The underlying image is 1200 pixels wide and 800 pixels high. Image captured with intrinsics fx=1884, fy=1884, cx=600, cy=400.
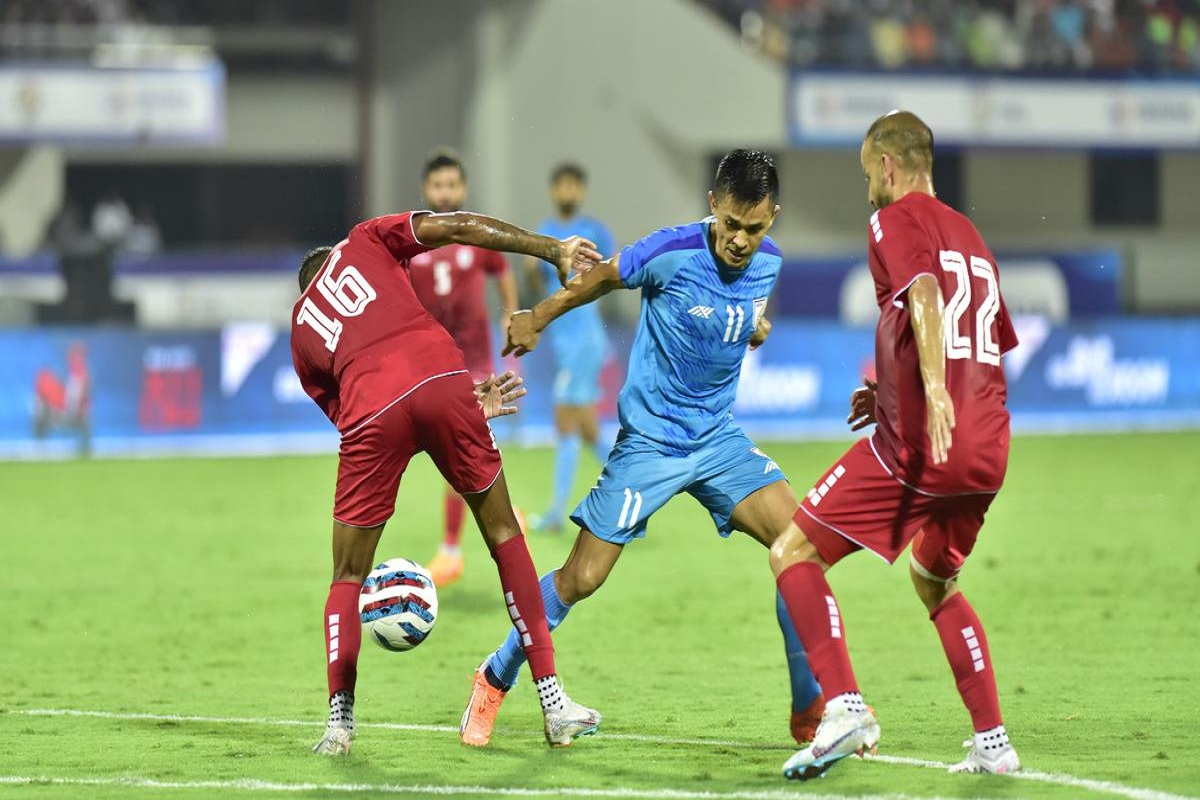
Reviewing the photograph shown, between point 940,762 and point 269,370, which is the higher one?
point 940,762

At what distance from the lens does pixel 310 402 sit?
20.7 metres

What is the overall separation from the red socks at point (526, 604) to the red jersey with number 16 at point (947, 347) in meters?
1.52

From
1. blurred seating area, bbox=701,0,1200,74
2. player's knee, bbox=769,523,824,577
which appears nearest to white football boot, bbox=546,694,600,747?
player's knee, bbox=769,523,824,577

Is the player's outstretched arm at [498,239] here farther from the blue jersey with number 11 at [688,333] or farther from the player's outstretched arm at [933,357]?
the player's outstretched arm at [933,357]

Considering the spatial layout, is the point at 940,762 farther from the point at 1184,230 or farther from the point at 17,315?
the point at 1184,230

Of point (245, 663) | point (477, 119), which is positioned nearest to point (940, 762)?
point (245, 663)

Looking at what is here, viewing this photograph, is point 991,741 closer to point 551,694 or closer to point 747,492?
point 747,492

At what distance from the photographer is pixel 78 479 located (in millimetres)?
17672

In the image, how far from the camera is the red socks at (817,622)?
6.16 meters

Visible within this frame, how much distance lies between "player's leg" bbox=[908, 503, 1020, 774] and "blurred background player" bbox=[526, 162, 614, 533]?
684 centimetres

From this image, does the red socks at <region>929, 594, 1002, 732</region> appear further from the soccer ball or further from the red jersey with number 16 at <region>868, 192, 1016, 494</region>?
the soccer ball

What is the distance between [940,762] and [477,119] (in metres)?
24.3

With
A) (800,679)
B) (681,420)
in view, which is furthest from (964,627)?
(681,420)

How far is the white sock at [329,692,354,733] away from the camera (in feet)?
22.1
